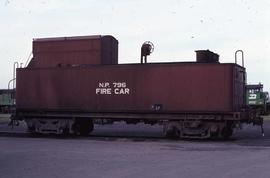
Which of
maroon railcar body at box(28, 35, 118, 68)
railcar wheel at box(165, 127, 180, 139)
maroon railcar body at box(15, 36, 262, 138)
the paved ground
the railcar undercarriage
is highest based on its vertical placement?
maroon railcar body at box(28, 35, 118, 68)

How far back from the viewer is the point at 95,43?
25.0 metres

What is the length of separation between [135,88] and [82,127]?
3.64 meters

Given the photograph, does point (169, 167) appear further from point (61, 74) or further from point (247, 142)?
point (61, 74)

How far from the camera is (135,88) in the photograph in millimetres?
23000

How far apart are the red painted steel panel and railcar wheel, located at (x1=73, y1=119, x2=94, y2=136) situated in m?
0.94

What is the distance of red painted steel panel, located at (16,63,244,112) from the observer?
2181 cm

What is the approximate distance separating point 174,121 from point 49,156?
28.7 feet

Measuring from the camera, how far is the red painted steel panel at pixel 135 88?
2181cm

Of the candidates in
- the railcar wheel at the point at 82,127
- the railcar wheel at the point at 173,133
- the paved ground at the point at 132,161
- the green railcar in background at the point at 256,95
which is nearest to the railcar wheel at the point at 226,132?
the railcar wheel at the point at 173,133

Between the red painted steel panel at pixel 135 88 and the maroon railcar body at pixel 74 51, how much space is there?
1.05m

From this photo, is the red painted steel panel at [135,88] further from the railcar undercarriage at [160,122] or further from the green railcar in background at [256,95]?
the green railcar in background at [256,95]

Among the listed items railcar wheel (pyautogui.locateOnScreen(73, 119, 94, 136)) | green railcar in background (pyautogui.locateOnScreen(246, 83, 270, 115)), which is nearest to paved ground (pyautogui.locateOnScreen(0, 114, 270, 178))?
railcar wheel (pyautogui.locateOnScreen(73, 119, 94, 136))

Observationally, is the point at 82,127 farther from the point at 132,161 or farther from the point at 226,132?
the point at 132,161

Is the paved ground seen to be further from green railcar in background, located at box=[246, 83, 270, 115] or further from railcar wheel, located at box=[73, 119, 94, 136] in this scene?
green railcar in background, located at box=[246, 83, 270, 115]
